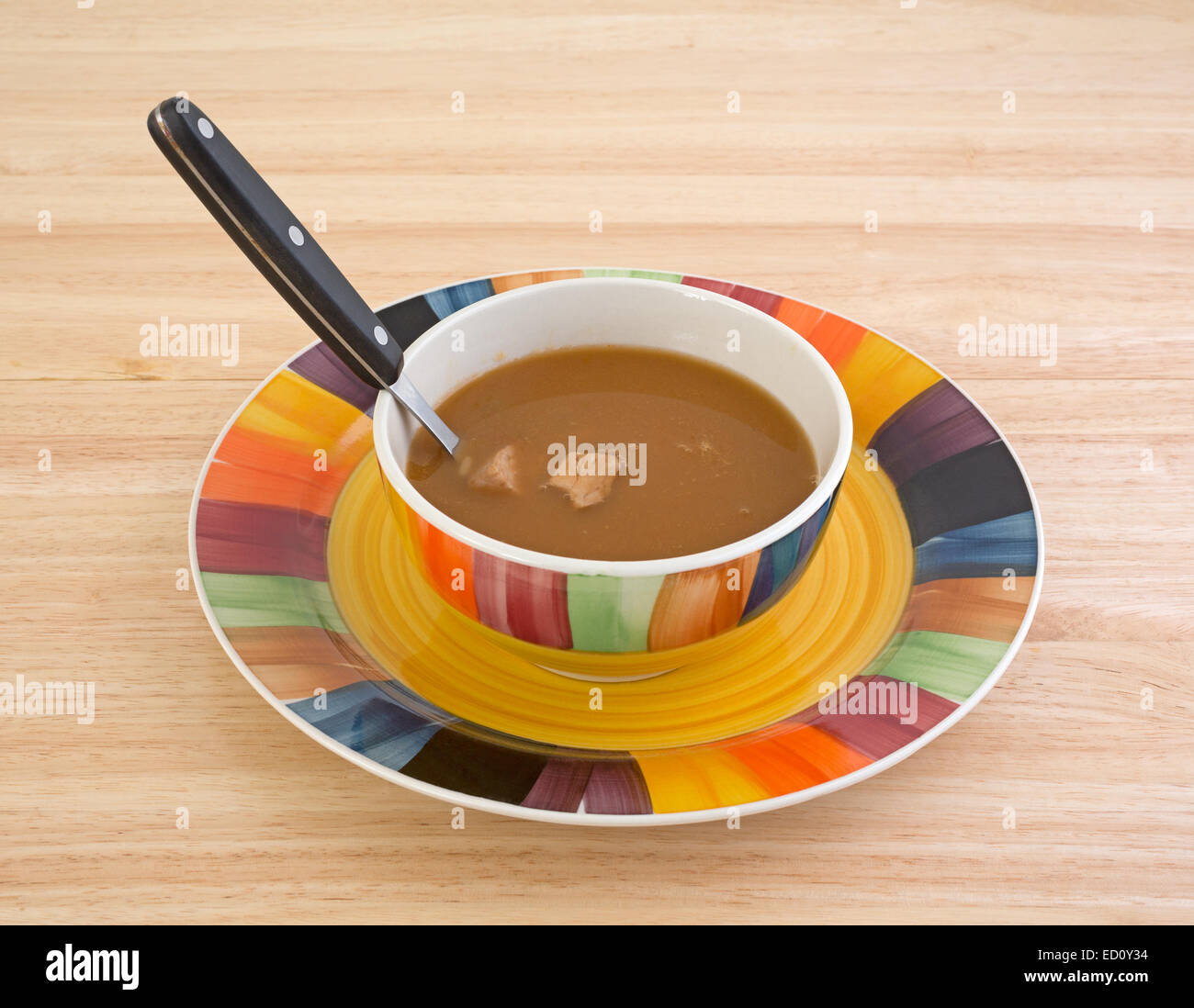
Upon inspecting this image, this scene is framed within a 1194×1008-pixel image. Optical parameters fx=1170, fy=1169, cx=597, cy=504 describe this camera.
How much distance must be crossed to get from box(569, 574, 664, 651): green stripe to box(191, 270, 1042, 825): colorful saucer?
0.03 metres

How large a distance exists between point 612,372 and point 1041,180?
1.10m

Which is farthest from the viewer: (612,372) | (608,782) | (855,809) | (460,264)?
(460,264)

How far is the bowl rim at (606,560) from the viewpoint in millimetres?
908

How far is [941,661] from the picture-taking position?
1.00 m

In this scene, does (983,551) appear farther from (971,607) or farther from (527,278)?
(527,278)

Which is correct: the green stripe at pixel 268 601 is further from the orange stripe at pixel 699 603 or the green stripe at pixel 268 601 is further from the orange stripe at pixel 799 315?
the orange stripe at pixel 799 315

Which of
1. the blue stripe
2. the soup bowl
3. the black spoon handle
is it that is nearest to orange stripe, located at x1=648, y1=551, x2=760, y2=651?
the soup bowl

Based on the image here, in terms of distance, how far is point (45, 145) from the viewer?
1.96 meters

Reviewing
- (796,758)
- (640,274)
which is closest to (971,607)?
(796,758)

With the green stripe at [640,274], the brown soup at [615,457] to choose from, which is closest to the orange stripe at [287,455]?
the brown soup at [615,457]

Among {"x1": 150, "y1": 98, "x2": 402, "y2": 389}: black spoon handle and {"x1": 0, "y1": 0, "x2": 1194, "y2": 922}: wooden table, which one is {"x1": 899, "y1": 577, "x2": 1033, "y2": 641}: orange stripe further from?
{"x1": 150, "y1": 98, "x2": 402, "y2": 389}: black spoon handle

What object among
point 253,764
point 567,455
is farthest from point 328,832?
point 567,455

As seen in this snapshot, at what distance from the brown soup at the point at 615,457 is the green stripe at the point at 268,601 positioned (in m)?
0.14

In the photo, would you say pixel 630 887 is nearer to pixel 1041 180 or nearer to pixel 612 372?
pixel 612 372
